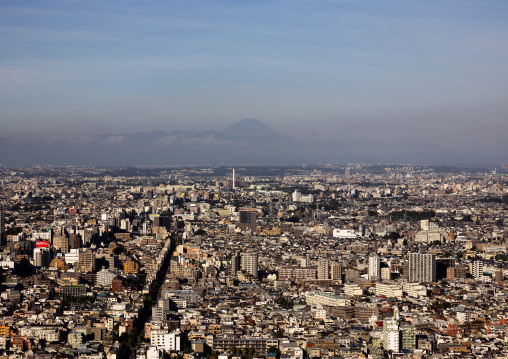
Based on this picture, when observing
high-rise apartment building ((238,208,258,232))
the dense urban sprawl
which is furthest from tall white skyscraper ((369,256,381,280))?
high-rise apartment building ((238,208,258,232))

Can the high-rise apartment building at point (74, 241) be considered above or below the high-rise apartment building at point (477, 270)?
above

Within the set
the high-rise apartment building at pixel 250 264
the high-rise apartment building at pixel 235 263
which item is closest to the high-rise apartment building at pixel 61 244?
the high-rise apartment building at pixel 235 263

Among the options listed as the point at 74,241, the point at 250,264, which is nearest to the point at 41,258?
the point at 74,241

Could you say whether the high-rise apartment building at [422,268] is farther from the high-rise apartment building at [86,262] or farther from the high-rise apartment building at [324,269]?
the high-rise apartment building at [86,262]

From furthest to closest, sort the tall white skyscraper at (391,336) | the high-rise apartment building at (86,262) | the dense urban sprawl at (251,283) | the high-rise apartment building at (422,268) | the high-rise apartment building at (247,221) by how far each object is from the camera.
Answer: the high-rise apartment building at (247,221), the high-rise apartment building at (86,262), the high-rise apartment building at (422,268), the dense urban sprawl at (251,283), the tall white skyscraper at (391,336)

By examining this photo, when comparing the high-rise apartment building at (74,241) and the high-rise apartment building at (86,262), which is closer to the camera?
the high-rise apartment building at (86,262)

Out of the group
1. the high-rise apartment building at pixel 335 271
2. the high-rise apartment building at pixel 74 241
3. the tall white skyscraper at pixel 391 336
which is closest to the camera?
the tall white skyscraper at pixel 391 336

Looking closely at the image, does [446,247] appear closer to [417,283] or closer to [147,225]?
[417,283]

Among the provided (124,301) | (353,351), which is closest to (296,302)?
(124,301)

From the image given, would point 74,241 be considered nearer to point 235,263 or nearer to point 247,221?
point 235,263
